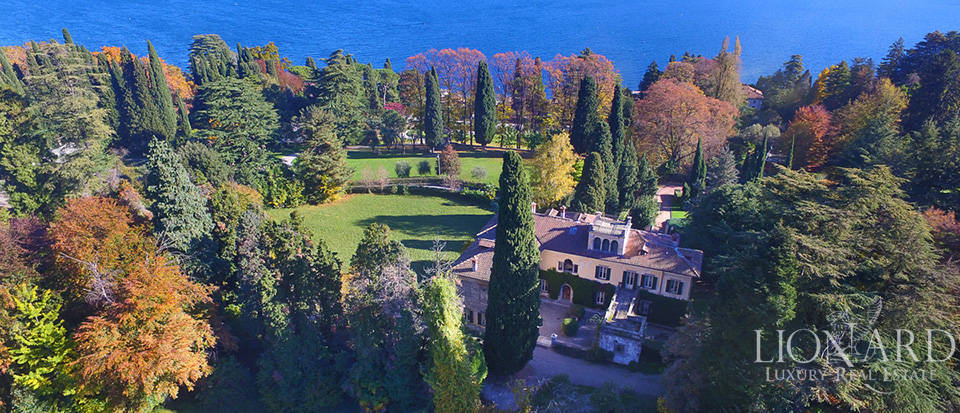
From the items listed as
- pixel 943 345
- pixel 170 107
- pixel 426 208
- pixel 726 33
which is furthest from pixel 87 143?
pixel 726 33

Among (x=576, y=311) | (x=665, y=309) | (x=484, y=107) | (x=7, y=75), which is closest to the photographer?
(x=665, y=309)

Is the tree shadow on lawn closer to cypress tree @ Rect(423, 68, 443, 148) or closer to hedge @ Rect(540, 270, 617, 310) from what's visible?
hedge @ Rect(540, 270, 617, 310)

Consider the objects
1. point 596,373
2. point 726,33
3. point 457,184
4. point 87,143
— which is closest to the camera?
point 596,373

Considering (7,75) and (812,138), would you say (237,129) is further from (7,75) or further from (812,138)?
(812,138)

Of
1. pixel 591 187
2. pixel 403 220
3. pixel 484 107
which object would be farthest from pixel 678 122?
pixel 403 220

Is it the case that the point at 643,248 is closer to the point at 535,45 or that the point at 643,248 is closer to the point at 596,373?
Answer: the point at 596,373

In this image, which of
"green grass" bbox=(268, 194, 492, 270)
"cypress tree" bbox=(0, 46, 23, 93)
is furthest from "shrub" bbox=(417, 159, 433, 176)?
"cypress tree" bbox=(0, 46, 23, 93)

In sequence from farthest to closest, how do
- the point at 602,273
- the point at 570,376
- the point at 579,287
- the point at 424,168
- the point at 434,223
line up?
the point at 424,168 < the point at 434,223 < the point at 579,287 < the point at 602,273 < the point at 570,376
